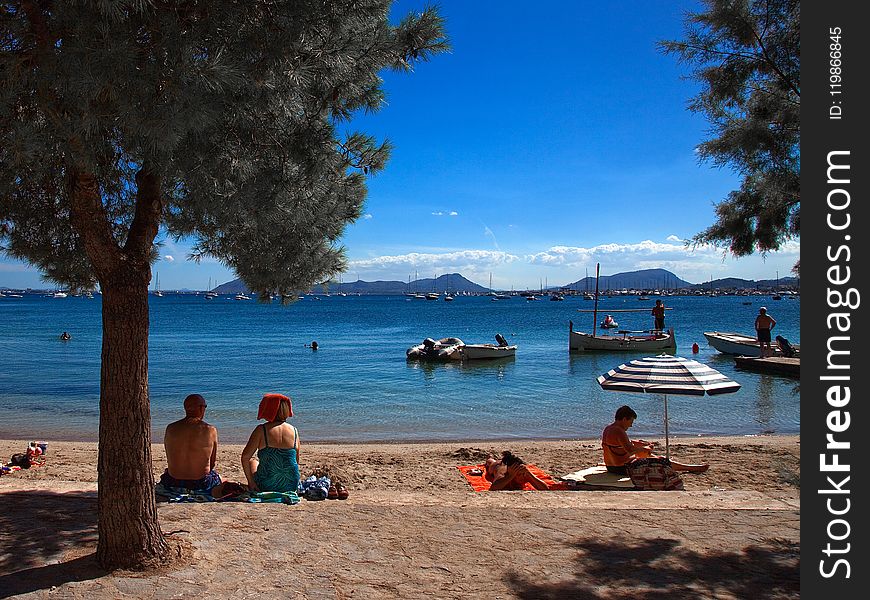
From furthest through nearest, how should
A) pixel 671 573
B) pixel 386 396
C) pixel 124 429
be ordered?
pixel 386 396 → pixel 671 573 → pixel 124 429

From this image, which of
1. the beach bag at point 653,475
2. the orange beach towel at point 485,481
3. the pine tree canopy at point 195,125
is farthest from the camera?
the orange beach towel at point 485,481

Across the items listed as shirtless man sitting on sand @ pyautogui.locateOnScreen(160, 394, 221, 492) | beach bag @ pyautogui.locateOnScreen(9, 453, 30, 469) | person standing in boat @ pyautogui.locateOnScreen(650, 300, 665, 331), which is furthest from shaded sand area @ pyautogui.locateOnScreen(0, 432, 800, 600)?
person standing in boat @ pyautogui.locateOnScreen(650, 300, 665, 331)

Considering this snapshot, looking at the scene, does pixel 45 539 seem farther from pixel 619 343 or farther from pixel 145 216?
pixel 619 343

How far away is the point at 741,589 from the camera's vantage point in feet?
14.2

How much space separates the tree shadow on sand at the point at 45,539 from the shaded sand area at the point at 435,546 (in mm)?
16

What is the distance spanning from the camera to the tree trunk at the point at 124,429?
14.7ft

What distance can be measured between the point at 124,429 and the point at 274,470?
2723 millimetres

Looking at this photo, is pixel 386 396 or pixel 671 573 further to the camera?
pixel 386 396

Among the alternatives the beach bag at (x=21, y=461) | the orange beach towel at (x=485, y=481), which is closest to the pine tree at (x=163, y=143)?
the orange beach towel at (x=485, y=481)

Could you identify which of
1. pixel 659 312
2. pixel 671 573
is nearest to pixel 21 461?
pixel 671 573

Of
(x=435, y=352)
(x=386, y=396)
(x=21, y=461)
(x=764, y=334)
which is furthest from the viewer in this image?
(x=435, y=352)

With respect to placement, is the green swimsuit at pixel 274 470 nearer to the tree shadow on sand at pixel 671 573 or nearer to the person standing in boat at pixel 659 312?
the tree shadow on sand at pixel 671 573

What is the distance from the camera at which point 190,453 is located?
6.95 m

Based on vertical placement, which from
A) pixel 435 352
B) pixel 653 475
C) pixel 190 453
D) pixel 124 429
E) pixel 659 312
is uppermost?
pixel 659 312
